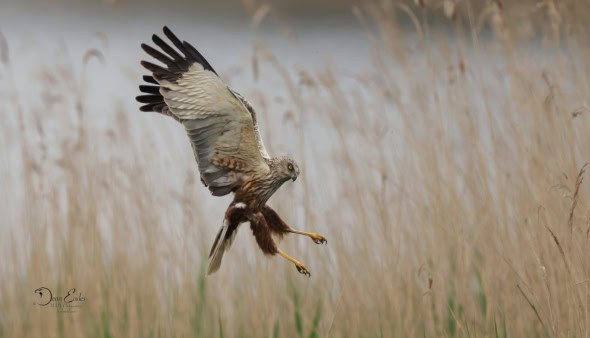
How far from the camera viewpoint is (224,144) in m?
2.65

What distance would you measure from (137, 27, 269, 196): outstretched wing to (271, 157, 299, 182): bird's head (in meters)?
0.04

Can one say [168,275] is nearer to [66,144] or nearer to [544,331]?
[66,144]

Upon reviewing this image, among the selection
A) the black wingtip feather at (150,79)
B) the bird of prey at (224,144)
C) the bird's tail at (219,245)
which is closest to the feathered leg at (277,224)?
the bird of prey at (224,144)

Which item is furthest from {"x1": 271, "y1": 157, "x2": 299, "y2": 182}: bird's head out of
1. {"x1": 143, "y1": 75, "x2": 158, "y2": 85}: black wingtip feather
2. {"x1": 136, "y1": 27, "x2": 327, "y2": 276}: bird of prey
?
{"x1": 143, "y1": 75, "x2": 158, "y2": 85}: black wingtip feather

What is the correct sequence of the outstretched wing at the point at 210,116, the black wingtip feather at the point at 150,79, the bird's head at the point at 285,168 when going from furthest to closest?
the black wingtip feather at the point at 150,79 → the outstretched wing at the point at 210,116 → the bird's head at the point at 285,168

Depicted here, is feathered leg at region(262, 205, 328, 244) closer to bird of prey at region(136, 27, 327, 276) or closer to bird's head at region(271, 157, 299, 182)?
bird of prey at region(136, 27, 327, 276)

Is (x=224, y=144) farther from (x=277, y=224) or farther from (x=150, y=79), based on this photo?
(x=150, y=79)

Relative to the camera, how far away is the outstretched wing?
2643mm

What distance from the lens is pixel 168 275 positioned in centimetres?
476

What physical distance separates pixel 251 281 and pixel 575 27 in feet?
7.89

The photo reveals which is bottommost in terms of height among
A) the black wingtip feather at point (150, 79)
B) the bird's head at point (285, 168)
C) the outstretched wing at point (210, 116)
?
the bird's head at point (285, 168)

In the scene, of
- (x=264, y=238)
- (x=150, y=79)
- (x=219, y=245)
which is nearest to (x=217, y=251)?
(x=219, y=245)

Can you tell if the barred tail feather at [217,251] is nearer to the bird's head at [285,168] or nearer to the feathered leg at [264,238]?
the feathered leg at [264,238]

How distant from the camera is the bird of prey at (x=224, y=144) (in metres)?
2.59
